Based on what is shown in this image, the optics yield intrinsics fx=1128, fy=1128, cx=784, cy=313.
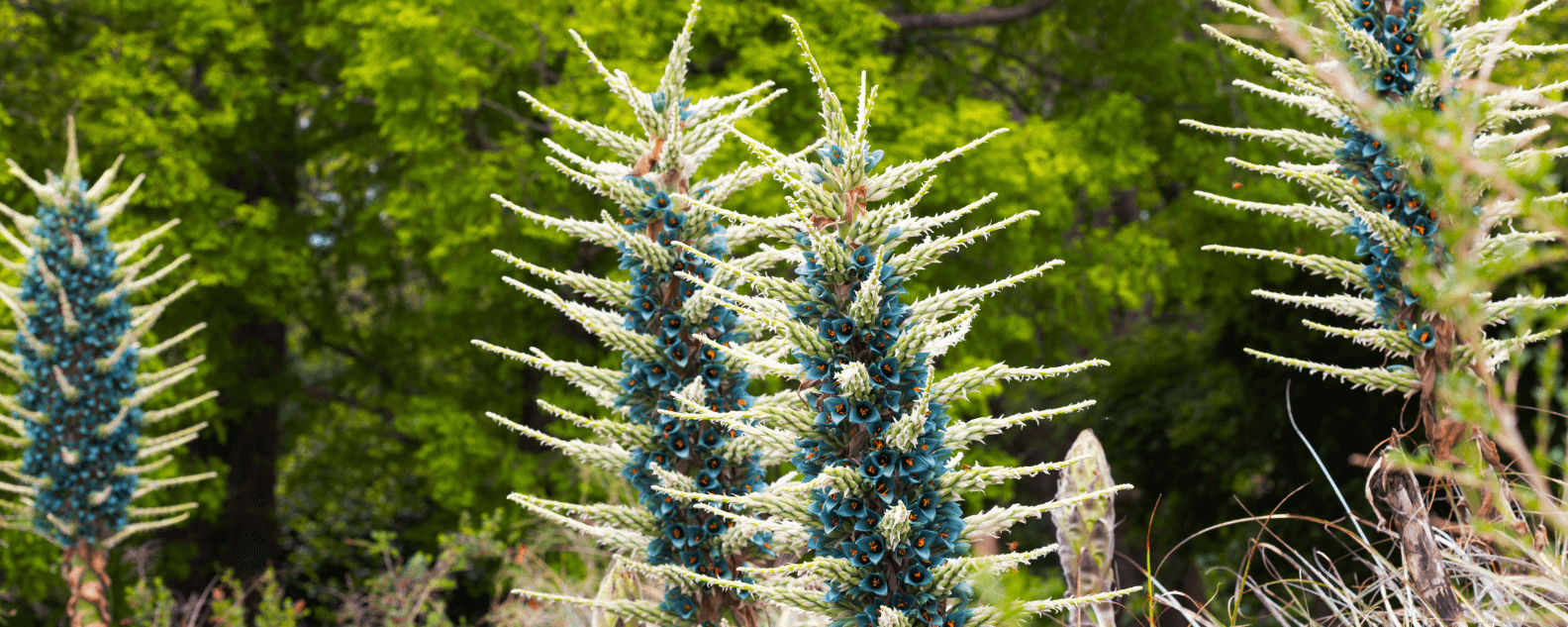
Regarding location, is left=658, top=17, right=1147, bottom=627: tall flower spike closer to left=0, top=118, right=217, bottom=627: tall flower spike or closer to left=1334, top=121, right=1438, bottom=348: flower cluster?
left=1334, top=121, right=1438, bottom=348: flower cluster

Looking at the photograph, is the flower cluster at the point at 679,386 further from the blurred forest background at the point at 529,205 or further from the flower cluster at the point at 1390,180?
the blurred forest background at the point at 529,205

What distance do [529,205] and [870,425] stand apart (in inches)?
293

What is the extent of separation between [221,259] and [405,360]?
105 inches

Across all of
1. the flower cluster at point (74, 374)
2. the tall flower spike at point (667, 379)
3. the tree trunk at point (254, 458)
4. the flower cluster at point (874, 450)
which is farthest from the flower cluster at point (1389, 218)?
the tree trunk at point (254, 458)

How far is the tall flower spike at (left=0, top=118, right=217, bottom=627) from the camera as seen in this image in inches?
243

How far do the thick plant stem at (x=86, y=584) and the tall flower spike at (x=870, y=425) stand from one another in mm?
5308

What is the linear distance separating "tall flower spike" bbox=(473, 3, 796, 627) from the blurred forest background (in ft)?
17.0

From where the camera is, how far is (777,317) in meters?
2.53

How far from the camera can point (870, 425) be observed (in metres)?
2.55

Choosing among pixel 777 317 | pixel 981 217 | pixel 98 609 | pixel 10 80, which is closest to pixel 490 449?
pixel 98 609

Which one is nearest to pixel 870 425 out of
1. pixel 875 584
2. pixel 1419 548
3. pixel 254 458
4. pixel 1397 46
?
pixel 875 584

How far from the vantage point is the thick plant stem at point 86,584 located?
6.27 meters

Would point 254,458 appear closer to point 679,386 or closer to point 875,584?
point 679,386

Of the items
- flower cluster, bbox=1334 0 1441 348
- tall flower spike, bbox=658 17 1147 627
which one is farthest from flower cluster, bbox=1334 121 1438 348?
tall flower spike, bbox=658 17 1147 627
